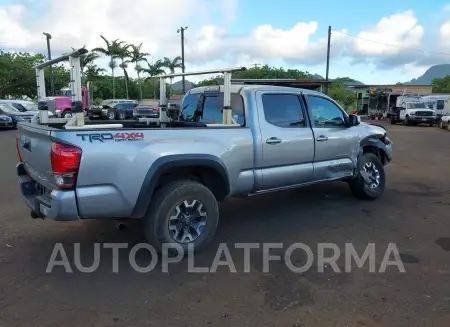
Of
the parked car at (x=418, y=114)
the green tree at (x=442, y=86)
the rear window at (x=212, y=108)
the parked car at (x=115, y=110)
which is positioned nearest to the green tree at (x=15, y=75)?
the parked car at (x=115, y=110)

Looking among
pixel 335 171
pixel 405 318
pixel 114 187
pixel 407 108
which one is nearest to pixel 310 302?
pixel 405 318

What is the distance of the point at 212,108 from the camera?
17.4 ft

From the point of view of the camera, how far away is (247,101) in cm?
469

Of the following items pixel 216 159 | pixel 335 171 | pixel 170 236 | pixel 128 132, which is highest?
pixel 128 132

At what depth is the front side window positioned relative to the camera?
18.0ft

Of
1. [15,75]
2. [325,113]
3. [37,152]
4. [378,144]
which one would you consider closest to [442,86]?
[15,75]

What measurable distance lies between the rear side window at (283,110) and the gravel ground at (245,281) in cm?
135

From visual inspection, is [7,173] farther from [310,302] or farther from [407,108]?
[407,108]

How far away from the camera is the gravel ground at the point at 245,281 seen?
120 inches

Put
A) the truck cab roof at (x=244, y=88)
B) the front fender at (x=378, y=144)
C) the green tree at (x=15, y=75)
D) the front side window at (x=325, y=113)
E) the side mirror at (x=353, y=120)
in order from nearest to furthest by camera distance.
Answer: the truck cab roof at (x=244, y=88) < the front side window at (x=325, y=113) < the side mirror at (x=353, y=120) < the front fender at (x=378, y=144) < the green tree at (x=15, y=75)

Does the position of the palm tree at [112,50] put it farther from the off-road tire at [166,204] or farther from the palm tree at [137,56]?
the off-road tire at [166,204]

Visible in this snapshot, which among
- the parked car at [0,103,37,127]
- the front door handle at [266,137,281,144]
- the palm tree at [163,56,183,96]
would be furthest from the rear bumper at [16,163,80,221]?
the palm tree at [163,56,183,96]

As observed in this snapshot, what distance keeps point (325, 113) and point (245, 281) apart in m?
3.00

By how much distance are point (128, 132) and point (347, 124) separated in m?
3.59
